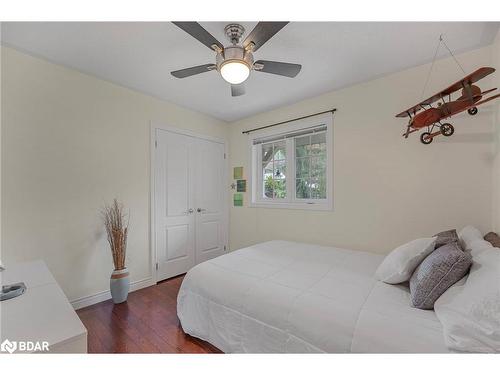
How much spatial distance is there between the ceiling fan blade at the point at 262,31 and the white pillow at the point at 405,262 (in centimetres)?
160

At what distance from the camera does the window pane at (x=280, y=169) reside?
323 centimetres

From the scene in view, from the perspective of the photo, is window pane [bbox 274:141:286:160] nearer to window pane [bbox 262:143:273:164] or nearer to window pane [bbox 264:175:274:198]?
window pane [bbox 262:143:273:164]

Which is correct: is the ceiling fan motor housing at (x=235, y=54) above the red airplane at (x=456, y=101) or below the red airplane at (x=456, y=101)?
above

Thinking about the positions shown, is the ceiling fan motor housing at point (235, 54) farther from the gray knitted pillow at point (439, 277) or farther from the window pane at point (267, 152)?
the window pane at point (267, 152)

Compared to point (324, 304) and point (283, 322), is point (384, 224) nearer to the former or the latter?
point (324, 304)

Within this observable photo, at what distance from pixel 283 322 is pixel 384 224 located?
1.67 m

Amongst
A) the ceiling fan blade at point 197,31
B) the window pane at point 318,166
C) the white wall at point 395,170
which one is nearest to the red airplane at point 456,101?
the white wall at point 395,170

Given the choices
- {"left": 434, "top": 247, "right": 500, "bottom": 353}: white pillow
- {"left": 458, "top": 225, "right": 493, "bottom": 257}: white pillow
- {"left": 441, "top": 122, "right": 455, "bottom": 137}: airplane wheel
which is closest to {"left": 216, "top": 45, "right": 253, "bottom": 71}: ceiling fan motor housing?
{"left": 441, "top": 122, "right": 455, "bottom": 137}: airplane wheel

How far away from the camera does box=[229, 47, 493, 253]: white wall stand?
6.15 feet

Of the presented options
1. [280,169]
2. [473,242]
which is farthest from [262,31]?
[280,169]

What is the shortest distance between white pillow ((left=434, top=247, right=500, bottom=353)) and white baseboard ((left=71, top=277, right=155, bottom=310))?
282 cm
